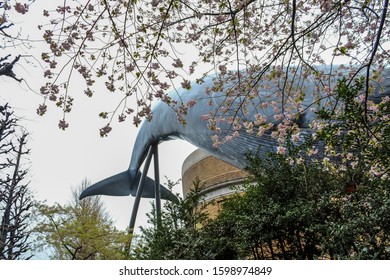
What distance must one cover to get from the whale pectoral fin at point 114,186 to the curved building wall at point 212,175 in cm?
178

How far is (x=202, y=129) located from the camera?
806 cm

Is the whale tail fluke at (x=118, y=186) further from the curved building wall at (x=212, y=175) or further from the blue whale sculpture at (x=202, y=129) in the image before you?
the curved building wall at (x=212, y=175)

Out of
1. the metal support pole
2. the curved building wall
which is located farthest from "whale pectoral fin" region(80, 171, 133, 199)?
the curved building wall

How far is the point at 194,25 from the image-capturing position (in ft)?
11.8

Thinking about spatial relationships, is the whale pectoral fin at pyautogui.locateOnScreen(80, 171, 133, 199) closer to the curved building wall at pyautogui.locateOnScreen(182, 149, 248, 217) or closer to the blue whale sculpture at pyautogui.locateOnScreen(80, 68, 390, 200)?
the blue whale sculpture at pyautogui.locateOnScreen(80, 68, 390, 200)

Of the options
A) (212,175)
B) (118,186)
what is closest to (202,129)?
(118,186)

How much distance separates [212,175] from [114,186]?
3.76 metres

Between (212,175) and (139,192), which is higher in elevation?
(212,175)

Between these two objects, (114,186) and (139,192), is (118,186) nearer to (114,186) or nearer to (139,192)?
(114,186)

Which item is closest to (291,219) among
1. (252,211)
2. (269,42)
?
(252,211)

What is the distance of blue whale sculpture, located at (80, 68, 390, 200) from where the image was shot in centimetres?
659

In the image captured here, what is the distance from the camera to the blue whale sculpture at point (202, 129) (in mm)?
6590

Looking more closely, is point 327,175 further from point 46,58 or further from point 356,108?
point 46,58

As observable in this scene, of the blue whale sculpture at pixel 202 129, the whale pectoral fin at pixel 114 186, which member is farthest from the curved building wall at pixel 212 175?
the blue whale sculpture at pixel 202 129
